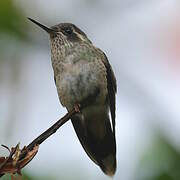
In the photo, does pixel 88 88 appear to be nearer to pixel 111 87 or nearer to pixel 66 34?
pixel 111 87

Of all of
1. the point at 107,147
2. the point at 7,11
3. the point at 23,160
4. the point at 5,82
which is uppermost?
the point at 7,11

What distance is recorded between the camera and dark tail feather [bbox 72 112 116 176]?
335cm

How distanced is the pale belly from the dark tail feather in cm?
27

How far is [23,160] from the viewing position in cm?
132

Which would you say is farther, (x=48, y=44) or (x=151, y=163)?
(x=48, y=44)

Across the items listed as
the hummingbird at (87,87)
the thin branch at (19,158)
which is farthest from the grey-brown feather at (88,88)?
the thin branch at (19,158)

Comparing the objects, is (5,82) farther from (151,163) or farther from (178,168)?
(178,168)

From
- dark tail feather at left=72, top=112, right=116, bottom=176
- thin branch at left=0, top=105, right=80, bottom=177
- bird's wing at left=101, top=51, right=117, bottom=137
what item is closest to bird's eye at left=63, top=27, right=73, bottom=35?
bird's wing at left=101, top=51, right=117, bottom=137

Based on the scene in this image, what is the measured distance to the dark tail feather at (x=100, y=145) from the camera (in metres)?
3.35

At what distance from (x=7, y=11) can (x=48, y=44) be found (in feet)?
3.49

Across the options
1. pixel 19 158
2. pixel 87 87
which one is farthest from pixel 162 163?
pixel 19 158

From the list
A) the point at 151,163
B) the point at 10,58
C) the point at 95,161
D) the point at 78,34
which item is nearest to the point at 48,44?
the point at 78,34

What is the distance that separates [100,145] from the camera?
3.69m

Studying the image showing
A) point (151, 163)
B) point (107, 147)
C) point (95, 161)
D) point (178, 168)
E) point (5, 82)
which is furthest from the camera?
point (107, 147)
